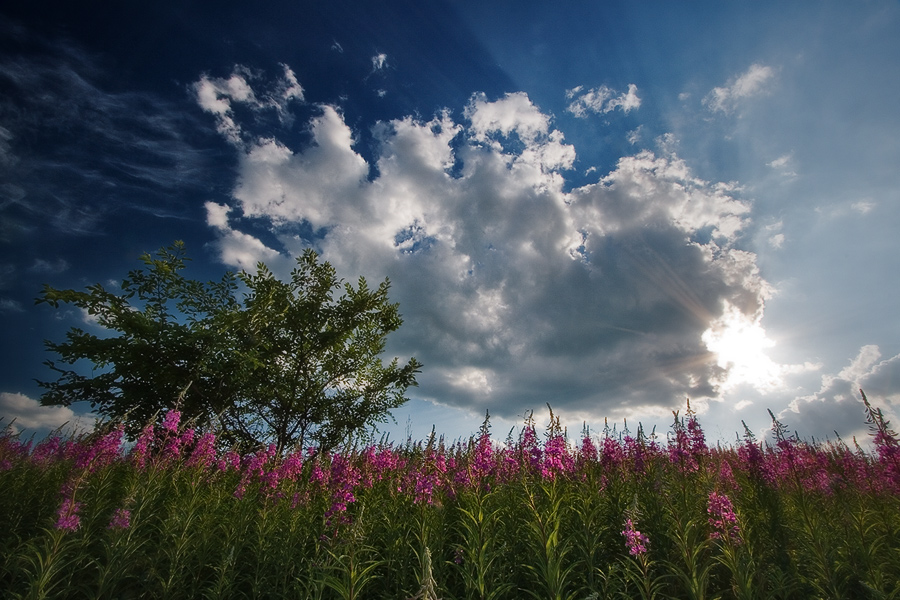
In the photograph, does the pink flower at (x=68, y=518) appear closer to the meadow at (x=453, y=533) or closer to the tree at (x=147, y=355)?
the meadow at (x=453, y=533)

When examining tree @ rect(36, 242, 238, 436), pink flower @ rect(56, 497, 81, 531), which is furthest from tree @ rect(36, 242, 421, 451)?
pink flower @ rect(56, 497, 81, 531)

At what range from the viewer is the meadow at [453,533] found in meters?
4.63

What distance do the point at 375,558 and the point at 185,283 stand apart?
1485 centimetres

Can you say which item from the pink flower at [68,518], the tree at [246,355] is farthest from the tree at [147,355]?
the pink flower at [68,518]

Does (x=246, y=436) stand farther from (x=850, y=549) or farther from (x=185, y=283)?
(x=850, y=549)

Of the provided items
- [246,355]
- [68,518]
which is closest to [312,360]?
[246,355]

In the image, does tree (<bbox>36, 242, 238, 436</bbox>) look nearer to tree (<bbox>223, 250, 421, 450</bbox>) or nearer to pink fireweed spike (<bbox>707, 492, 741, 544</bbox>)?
tree (<bbox>223, 250, 421, 450</bbox>)

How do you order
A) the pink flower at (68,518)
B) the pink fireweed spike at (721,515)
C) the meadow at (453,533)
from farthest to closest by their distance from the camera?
the pink fireweed spike at (721,515), the pink flower at (68,518), the meadow at (453,533)

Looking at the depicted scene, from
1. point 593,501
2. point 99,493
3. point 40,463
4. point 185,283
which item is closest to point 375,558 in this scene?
point 593,501

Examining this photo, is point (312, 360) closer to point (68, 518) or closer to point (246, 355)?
point (246, 355)

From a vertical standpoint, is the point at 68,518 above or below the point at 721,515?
below

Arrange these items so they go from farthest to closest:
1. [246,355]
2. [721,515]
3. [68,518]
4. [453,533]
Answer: [246,355]
[453,533]
[721,515]
[68,518]

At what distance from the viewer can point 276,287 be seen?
629 inches

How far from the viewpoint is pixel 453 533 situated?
6449 mm
